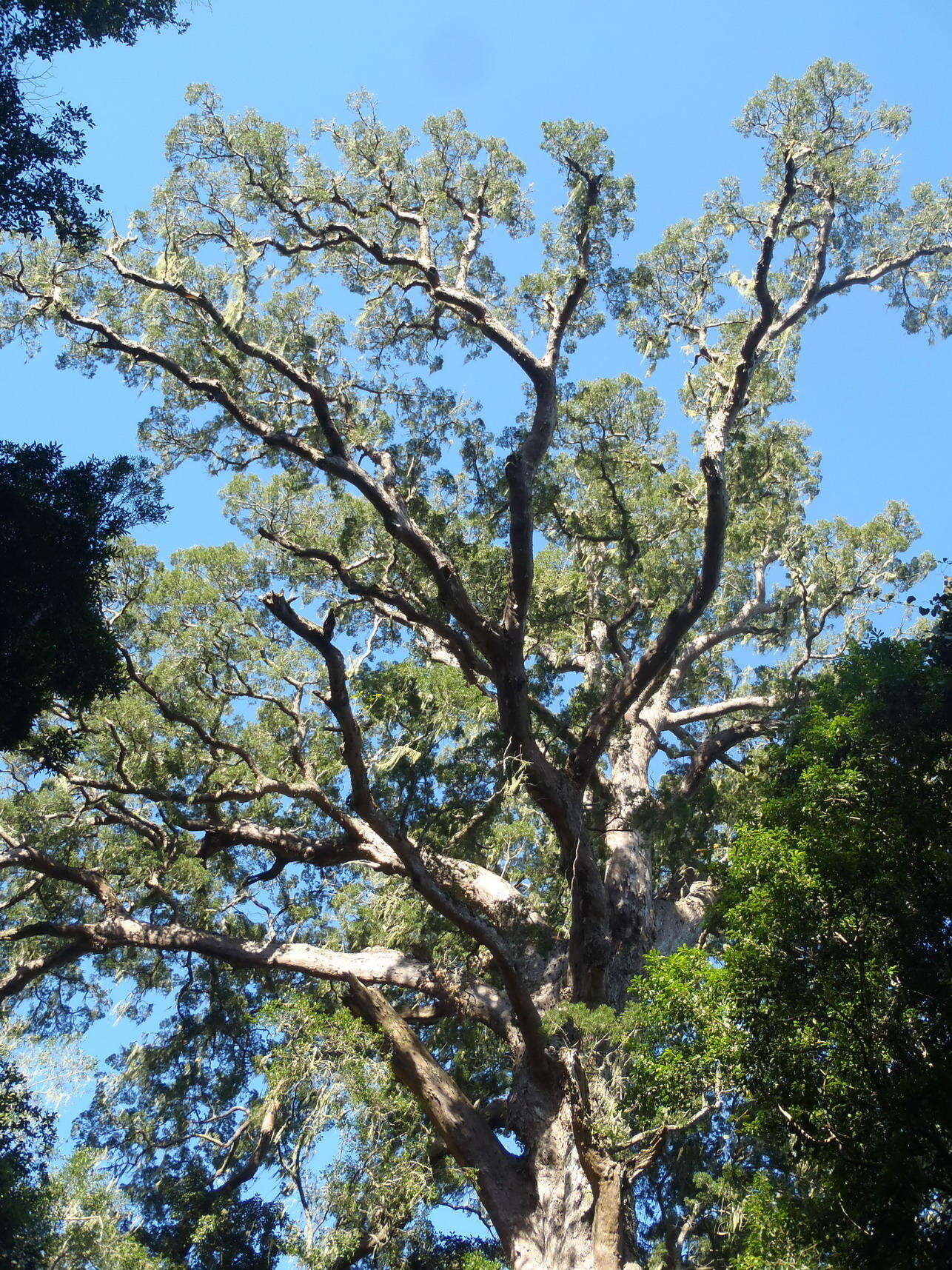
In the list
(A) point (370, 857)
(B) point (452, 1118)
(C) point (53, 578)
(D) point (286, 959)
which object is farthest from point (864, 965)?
(C) point (53, 578)

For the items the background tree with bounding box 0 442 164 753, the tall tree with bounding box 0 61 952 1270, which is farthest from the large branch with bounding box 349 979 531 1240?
the background tree with bounding box 0 442 164 753

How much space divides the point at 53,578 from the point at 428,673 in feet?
16.2

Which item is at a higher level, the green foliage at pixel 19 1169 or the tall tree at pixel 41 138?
the tall tree at pixel 41 138

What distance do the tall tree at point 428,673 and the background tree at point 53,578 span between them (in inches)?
32.5

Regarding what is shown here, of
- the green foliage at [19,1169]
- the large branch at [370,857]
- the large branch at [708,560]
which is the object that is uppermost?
the large branch at [708,560]

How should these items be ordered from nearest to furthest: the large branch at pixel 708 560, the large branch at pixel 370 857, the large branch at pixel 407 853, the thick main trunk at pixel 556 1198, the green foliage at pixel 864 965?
the green foliage at pixel 864 965, the large branch at pixel 407 853, the thick main trunk at pixel 556 1198, the large branch at pixel 708 560, the large branch at pixel 370 857

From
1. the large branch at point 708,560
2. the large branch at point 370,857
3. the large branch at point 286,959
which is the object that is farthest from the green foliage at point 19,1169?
the large branch at point 708,560

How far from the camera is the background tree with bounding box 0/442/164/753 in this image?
270 inches

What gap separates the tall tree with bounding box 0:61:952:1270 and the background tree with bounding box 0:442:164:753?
2.71 feet

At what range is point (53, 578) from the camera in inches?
288

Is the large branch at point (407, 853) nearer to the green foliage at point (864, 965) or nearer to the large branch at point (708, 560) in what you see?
the large branch at point (708, 560)

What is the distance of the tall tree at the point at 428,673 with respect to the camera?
886 centimetres

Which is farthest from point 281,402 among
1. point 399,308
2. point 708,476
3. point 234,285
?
point 708,476

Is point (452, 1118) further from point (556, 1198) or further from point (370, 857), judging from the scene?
point (370, 857)
